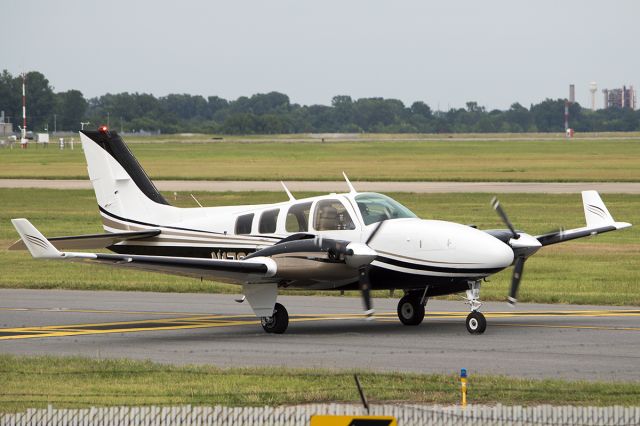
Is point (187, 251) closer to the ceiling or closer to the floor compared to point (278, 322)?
closer to the ceiling

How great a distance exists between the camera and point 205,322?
23391 mm

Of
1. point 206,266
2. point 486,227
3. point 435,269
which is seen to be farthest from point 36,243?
point 486,227

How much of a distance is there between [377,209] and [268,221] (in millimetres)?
2267

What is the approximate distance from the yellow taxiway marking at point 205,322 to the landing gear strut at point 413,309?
1.01m

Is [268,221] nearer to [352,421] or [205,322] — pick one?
[205,322]

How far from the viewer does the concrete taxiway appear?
58.3ft

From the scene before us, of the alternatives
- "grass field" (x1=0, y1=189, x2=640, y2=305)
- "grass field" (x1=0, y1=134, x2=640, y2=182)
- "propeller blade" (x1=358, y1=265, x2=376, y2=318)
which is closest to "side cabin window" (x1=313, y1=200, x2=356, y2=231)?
"propeller blade" (x1=358, y1=265, x2=376, y2=318)

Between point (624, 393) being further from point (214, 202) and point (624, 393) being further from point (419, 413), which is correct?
point (214, 202)

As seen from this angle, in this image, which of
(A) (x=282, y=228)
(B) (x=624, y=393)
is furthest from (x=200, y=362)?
(B) (x=624, y=393)

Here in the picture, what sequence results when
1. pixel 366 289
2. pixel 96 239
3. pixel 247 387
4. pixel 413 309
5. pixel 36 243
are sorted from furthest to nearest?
pixel 96 239
pixel 413 309
pixel 366 289
pixel 36 243
pixel 247 387

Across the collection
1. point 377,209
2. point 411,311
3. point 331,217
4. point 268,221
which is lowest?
point 411,311

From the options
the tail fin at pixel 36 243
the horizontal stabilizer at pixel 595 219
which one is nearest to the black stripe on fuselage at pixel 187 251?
the tail fin at pixel 36 243

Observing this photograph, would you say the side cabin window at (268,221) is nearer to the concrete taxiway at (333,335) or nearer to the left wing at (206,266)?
the left wing at (206,266)

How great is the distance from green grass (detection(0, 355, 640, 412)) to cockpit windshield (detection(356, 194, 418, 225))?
17.1ft
